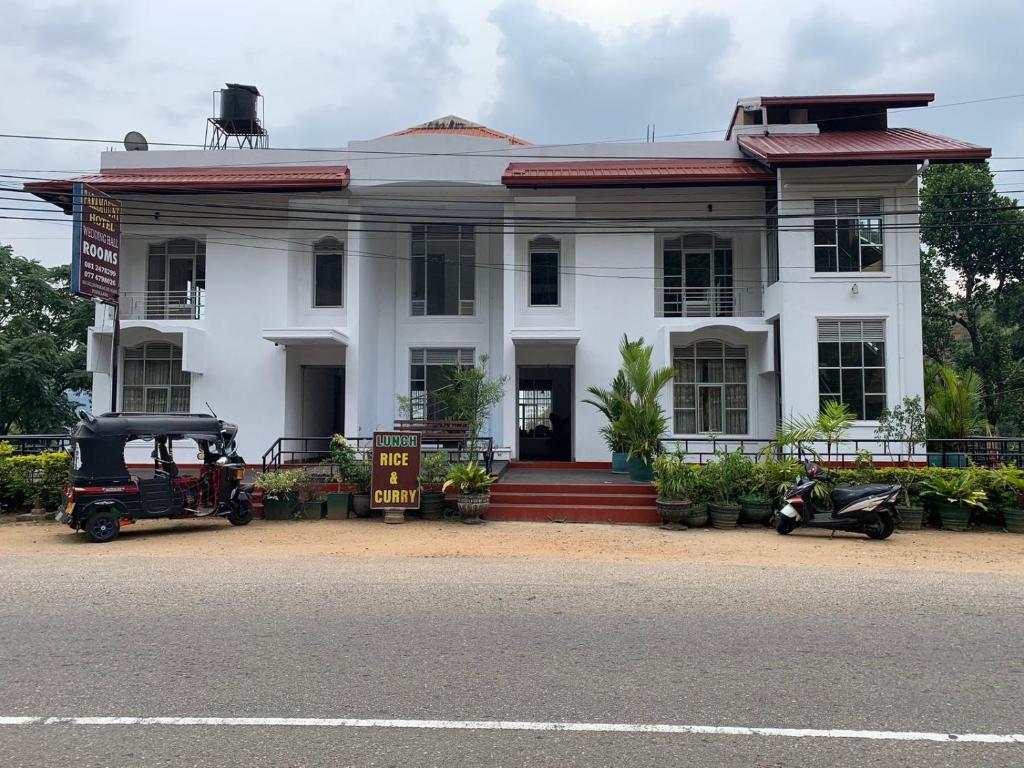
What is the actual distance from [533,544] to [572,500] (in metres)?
2.97

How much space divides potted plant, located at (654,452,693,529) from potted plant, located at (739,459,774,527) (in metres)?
0.98

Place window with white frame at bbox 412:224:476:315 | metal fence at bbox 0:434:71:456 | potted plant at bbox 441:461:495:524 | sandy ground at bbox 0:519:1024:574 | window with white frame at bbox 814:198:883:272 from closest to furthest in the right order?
sandy ground at bbox 0:519:1024:574
potted plant at bbox 441:461:495:524
metal fence at bbox 0:434:71:456
window with white frame at bbox 814:198:883:272
window with white frame at bbox 412:224:476:315

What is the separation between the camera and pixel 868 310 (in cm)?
1712

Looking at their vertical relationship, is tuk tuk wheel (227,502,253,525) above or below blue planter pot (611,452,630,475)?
below

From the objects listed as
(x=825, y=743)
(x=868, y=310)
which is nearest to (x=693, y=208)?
(x=868, y=310)

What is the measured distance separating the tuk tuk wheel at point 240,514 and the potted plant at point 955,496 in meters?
12.0

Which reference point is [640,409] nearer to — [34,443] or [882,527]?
[882,527]

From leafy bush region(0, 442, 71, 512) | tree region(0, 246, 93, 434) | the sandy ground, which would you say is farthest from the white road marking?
tree region(0, 246, 93, 434)

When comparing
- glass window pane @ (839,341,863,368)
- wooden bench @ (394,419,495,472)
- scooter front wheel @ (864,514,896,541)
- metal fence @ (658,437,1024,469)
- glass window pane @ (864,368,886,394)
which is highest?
glass window pane @ (839,341,863,368)

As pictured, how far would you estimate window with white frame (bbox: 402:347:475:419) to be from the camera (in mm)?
19891

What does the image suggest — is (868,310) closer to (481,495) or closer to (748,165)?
(748,165)

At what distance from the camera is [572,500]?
44.9 feet

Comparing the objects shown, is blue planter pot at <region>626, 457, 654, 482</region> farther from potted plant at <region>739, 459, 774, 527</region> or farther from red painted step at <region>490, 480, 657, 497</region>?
potted plant at <region>739, 459, 774, 527</region>

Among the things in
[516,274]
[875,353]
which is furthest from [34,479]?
[875,353]
